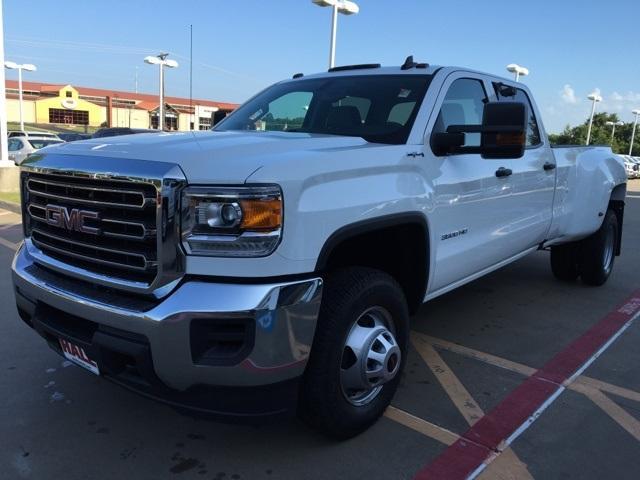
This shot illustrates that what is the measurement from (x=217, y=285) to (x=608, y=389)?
274cm

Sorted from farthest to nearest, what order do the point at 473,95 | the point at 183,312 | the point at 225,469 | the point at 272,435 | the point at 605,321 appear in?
the point at 605,321, the point at 473,95, the point at 272,435, the point at 225,469, the point at 183,312

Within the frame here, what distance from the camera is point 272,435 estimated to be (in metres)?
2.99

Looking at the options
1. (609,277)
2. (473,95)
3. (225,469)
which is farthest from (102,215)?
(609,277)

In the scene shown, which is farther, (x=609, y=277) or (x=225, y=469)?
(x=609, y=277)

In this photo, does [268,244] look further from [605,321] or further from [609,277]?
[609,277]

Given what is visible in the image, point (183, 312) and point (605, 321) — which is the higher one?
point (183, 312)

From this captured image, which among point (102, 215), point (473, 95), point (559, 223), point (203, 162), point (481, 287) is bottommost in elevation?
point (481, 287)

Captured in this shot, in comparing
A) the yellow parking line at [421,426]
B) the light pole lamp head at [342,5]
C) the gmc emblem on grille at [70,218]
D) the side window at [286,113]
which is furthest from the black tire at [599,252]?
the light pole lamp head at [342,5]

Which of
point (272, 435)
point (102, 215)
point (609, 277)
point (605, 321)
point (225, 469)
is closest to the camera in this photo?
point (102, 215)

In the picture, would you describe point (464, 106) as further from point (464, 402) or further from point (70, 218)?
point (70, 218)

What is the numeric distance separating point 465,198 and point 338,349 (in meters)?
1.48

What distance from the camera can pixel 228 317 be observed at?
2.20 metres

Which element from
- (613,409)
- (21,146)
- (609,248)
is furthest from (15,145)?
(613,409)

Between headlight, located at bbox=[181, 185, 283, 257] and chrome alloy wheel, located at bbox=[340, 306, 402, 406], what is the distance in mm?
739
